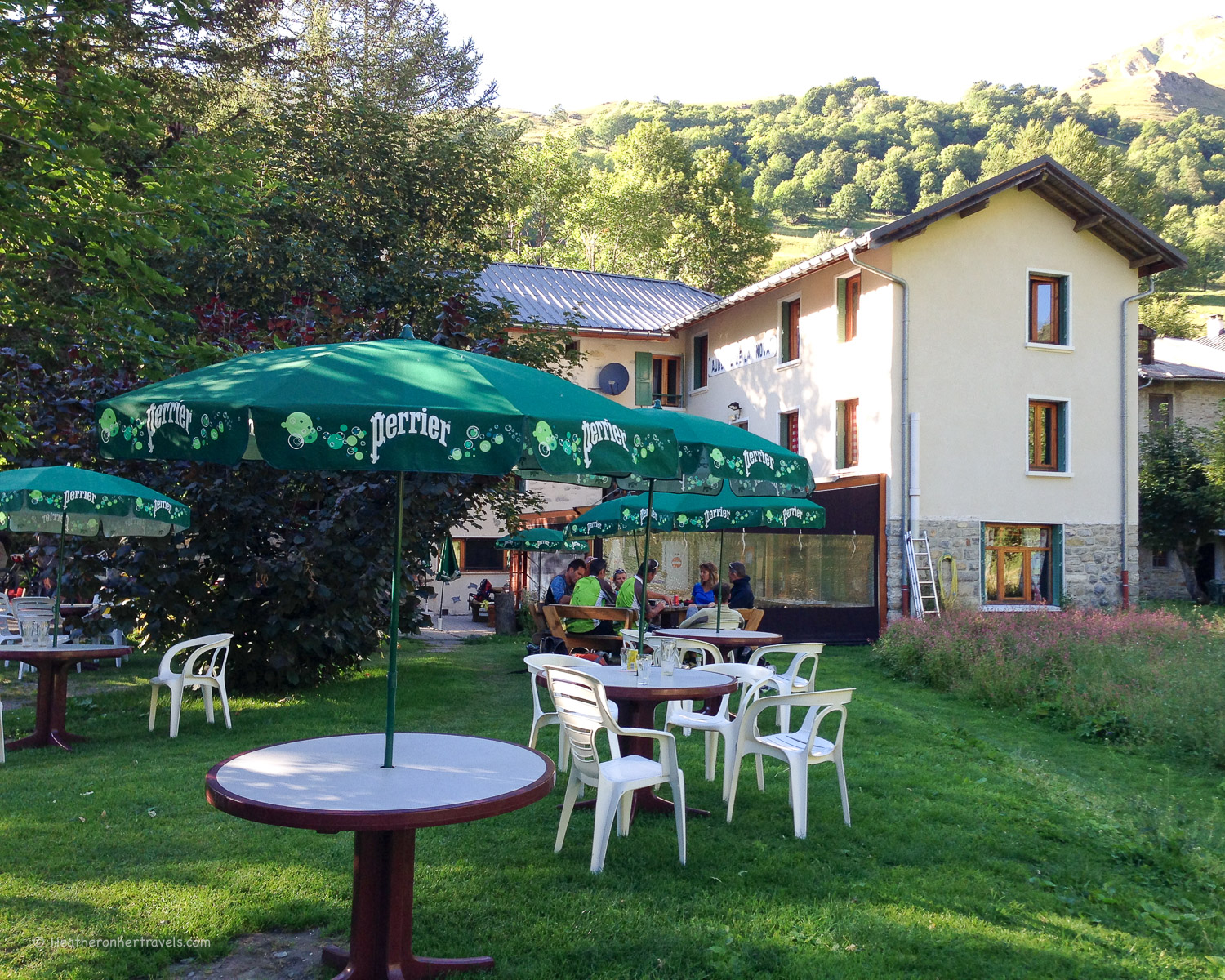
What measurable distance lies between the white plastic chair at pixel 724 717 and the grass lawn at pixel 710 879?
26cm

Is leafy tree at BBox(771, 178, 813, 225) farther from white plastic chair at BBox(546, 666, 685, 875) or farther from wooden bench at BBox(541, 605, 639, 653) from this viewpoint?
white plastic chair at BBox(546, 666, 685, 875)

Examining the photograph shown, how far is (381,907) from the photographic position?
373cm

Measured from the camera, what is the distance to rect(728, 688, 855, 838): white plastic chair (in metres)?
5.65

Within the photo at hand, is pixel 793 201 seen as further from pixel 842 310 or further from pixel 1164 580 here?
pixel 842 310

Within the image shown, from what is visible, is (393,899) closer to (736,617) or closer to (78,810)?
(78,810)

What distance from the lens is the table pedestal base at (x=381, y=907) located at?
12.2 feet

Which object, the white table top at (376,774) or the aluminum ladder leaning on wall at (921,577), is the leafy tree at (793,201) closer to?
the aluminum ladder leaning on wall at (921,577)

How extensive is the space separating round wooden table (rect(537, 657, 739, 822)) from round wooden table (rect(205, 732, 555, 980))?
5.58ft

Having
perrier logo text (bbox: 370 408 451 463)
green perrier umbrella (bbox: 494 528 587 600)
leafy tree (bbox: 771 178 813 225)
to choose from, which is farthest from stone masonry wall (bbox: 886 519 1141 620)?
leafy tree (bbox: 771 178 813 225)

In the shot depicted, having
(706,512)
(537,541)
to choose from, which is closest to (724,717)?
(706,512)

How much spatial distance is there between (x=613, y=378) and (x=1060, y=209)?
446 inches

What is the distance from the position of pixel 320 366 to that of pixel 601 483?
494 cm

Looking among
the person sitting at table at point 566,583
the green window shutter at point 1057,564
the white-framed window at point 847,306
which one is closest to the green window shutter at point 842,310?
the white-framed window at point 847,306

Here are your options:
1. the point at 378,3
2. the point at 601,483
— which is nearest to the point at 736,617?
the point at 601,483
